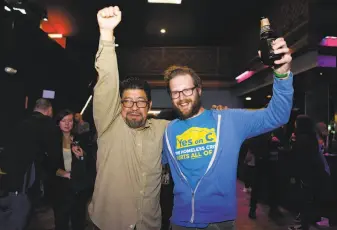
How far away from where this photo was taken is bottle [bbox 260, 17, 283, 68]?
1.46 metres

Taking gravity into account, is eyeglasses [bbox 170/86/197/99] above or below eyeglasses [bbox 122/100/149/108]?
above

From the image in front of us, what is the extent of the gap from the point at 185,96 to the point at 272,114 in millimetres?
475

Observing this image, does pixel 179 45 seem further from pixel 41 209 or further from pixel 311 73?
pixel 41 209

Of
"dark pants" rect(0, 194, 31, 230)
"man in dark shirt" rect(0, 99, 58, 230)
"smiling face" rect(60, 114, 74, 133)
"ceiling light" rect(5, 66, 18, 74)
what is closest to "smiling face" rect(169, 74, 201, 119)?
"man in dark shirt" rect(0, 99, 58, 230)

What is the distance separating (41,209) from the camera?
559 cm

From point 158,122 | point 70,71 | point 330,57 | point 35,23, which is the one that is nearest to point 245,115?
point 158,122

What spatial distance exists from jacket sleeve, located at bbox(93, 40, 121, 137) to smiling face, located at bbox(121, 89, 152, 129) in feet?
0.21

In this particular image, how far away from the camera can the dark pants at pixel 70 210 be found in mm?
3449

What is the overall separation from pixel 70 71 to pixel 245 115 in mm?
7700

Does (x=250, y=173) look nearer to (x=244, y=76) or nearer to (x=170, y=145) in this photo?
(x=244, y=76)

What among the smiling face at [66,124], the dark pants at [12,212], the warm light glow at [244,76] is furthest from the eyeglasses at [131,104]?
the warm light glow at [244,76]

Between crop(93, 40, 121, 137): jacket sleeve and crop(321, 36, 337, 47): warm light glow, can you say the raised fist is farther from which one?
crop(321, 36, 337, 47): warm light glow

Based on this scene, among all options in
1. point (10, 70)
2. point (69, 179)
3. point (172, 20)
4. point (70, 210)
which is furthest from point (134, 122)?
point (172, 20)

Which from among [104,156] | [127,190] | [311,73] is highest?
[311,73]
